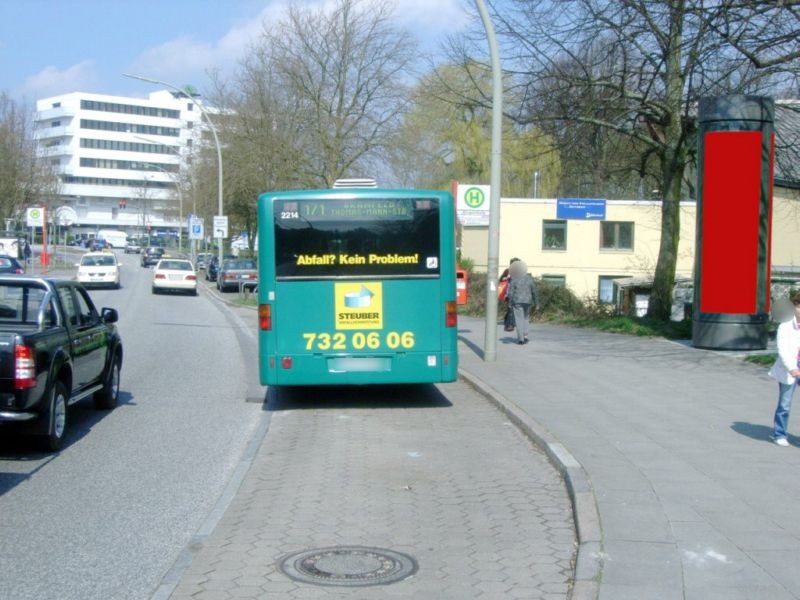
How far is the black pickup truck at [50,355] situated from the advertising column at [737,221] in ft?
33.9

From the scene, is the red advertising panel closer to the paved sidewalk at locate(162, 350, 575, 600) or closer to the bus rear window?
the bus rear window

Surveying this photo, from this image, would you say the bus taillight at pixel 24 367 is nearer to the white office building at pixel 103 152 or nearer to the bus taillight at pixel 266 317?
the bus taillight at pixel 266 317

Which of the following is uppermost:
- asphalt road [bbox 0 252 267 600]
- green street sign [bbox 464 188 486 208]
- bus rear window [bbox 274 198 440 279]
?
green street sign [bbox 464 188 486 208]

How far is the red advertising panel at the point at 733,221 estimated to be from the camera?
1695 cm

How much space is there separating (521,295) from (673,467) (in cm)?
1083

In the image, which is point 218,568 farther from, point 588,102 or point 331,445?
point 588,102

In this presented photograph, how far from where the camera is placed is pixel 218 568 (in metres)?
5.65

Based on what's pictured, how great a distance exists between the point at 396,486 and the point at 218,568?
93.2 inches

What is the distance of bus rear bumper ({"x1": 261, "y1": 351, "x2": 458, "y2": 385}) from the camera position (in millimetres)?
11445

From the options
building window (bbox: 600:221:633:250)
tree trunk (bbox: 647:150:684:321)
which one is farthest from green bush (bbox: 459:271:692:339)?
building window (bbox: 600:221:633:250)

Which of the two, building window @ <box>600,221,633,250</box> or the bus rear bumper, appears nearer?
the bus rear bumper

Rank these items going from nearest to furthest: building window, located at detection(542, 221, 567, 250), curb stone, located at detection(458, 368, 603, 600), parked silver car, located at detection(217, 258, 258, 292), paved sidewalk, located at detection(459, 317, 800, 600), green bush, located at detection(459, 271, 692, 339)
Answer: curb stone, located at detection(458, 368, 603, 600)
paved sidewalk, located at detection(459, 317, 800, 600)
green bush, located at detection(459, 271, 692, 339)
parked silver car, located at detection(217, 258, 258, 292)
building window, located at detection(542, 221, 567, 250)

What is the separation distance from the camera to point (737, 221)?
1711 centimetres

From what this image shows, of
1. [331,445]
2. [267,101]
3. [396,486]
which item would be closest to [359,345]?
[331,445]
